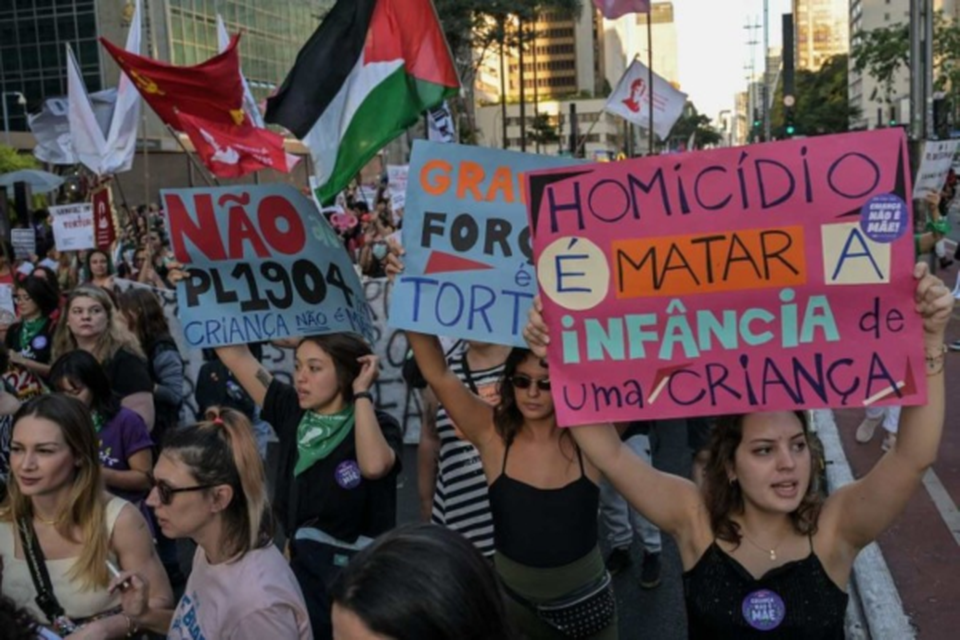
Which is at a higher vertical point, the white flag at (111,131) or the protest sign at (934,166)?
the white flag at (111,131)

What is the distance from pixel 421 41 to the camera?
17.8 feet

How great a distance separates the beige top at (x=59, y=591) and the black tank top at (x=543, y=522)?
3.95ft

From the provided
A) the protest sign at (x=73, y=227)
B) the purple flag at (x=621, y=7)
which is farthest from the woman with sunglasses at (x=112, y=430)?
the purple flag at (x=621, y=7)

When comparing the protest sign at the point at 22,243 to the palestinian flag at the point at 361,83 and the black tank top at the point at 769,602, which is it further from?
the black tank top at the point at 769,602

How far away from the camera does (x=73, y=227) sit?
12414mm

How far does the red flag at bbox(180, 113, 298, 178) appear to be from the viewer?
342 inches

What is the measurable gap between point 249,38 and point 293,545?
5808cm

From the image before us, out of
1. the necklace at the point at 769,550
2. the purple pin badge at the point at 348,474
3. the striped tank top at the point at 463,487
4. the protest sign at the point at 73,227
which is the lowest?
the striped tank top at the point at 463,487

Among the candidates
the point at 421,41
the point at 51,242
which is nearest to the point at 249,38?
the point at 51,242

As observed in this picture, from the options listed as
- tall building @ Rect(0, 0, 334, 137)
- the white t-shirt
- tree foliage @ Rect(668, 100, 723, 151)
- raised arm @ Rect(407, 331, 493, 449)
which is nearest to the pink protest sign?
raised arm @ Rect(407, 331, 493, 449)

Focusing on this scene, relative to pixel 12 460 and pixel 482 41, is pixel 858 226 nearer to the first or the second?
pixel 12 460

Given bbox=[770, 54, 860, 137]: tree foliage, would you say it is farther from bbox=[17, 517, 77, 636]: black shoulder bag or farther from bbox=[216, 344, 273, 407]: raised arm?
bbox=[17, 517, 77, 636]: black shoulder bag

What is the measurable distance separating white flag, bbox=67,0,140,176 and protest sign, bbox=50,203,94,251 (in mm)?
582

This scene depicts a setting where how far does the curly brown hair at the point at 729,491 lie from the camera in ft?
9.39
